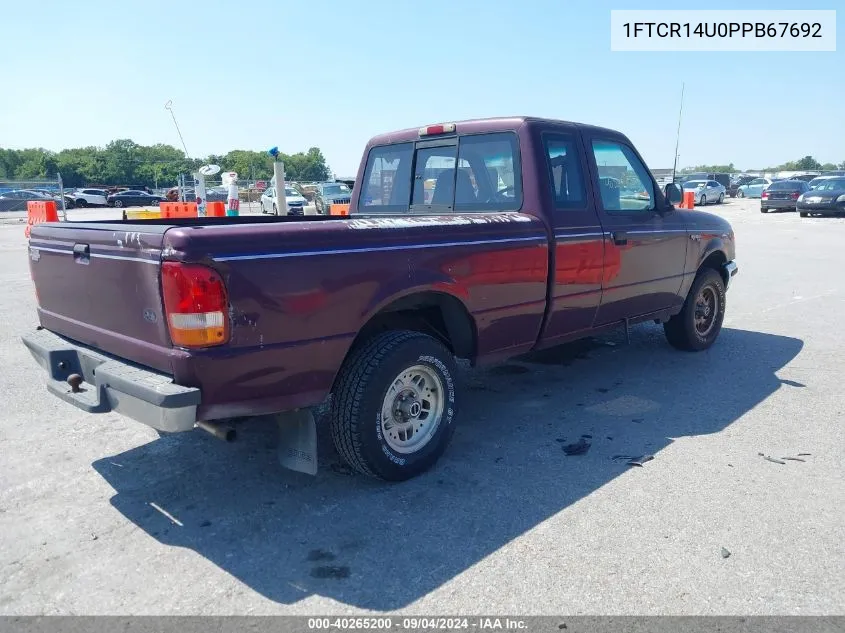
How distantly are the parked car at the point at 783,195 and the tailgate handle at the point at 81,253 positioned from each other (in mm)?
29301

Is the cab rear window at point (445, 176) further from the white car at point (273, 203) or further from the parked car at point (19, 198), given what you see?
the parked car at point (19, 198)

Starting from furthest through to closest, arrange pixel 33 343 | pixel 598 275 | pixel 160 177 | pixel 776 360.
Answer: pixel 160 177 < pixel 776 360 < pixel 598 275 < pixel 33 343

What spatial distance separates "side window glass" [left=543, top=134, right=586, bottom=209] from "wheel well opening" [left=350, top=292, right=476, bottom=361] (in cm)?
113

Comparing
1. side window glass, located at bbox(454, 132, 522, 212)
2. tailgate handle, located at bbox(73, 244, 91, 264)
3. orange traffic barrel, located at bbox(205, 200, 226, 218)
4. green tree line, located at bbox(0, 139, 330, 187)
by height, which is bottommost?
orange traffic barrel, located at bbox(205, 200, 226, 218)

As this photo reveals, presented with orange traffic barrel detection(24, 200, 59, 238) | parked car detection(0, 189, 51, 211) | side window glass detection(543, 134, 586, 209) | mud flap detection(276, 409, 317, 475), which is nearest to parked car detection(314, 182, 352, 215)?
orange traffic barrel detection(24, 200, 59, 238)

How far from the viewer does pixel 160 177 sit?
66125 millimetres

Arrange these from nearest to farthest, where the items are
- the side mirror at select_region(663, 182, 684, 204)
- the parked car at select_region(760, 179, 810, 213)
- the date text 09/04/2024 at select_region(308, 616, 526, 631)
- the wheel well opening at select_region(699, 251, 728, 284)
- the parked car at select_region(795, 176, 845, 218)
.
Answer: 1. the date text 09/04/2024 at select_region(308, 616, 526, 631)
2. the side mirror at select_region(663, 182, 684, 204)
3. the wheel well opening at select_region(699, 251, 728, 284)
4. the parked car at select_region(795, 176, 845, 218)
5. the parked car at select_region(760, 179, 810, 213)

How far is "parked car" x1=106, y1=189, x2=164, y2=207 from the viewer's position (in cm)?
4825

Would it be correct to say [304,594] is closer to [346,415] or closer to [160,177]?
[346,415]

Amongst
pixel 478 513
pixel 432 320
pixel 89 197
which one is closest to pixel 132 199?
pixel 89 197

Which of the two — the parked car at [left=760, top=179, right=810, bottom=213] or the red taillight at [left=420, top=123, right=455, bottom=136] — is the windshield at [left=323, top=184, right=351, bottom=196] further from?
the red taillight at [left=420, top=123, right=455, bottom=136]

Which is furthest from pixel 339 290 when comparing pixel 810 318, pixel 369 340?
pixel 810 318

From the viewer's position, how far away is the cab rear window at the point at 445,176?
4438 millimetres

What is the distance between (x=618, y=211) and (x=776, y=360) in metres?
2.36
